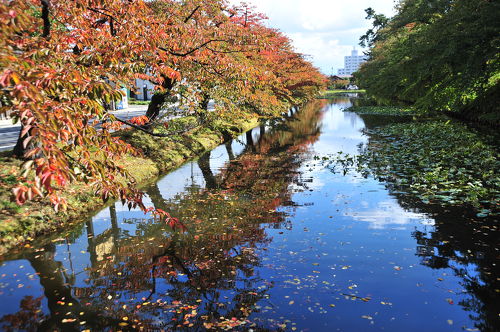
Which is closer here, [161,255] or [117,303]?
[117,303]

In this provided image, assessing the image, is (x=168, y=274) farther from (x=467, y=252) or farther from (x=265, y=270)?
(x=467, y=252)

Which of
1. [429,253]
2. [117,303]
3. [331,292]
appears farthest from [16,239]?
[429,253]

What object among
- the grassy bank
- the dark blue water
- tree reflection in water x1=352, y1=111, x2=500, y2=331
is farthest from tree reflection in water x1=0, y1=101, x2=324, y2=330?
tree reflection in water x1=352, y1=111, x2=500, y2=331

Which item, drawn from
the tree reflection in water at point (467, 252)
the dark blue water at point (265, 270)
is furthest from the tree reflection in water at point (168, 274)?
the tree reflection in water at point (467, 252)

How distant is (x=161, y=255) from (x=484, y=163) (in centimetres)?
1313

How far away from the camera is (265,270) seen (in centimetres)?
721

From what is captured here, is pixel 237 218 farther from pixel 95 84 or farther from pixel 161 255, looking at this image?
pixel 95 84

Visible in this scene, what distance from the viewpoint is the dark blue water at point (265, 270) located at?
18.6 ft

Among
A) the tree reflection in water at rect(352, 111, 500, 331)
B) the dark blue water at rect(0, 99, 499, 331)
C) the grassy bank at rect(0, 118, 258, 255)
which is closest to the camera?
the dark blue water at rect(0, 99, 499, 331)

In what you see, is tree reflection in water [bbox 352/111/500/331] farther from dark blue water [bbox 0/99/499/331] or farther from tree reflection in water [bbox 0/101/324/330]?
tree reflection in water [bbox 0/101/324/330]

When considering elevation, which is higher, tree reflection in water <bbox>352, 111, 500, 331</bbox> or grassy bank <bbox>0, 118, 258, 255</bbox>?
grassy bank <bbox>0, 118, 258, 255</bbox>

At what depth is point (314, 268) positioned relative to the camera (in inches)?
285

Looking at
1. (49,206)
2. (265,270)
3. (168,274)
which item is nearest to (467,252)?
(265,270)

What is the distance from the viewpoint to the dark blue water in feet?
18.6
